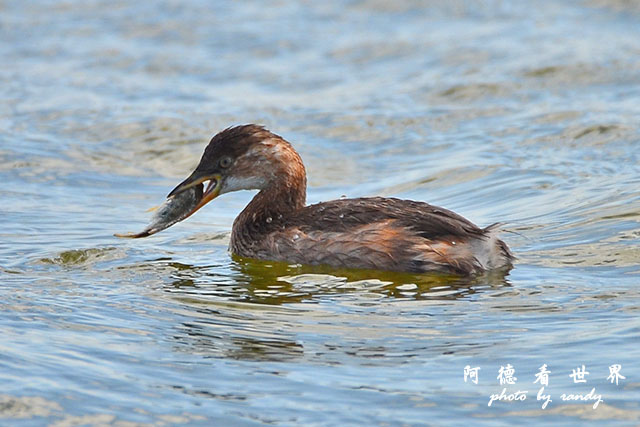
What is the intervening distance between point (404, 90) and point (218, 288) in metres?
8.19

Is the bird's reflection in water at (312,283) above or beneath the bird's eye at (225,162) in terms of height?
beneath

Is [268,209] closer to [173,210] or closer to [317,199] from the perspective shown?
Answer: [173,210]

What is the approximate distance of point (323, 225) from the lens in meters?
8.80

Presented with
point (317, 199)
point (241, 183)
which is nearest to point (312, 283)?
point (241, 183)

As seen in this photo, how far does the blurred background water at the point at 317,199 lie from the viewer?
6273 millimetres

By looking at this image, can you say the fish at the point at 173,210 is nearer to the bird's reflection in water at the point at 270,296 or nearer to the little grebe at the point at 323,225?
the little grebe at the point at 323,225

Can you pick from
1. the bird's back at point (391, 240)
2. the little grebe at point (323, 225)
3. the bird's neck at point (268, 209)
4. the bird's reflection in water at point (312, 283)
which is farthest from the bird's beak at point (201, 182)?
the bird's back at point (391, 240)

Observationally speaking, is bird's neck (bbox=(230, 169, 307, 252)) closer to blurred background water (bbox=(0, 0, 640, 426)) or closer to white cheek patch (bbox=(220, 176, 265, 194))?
white cheek patch (bbox=(220, 176, 265, 194))

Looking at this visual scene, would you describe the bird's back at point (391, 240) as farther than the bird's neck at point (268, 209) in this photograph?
No

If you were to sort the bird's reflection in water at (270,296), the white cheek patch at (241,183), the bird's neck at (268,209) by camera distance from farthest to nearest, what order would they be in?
the white cheek patch at (241,183) → the bird's neck at (268,209) → the bird's reflection in water at (270,296)

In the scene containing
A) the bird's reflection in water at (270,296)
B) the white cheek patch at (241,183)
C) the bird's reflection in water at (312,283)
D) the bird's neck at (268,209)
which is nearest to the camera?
the bird's reflection in water at (270,296)

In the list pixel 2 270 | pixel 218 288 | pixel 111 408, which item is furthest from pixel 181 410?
pixel 2 270

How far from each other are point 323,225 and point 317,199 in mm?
3242

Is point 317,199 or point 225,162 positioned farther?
point 317,199
